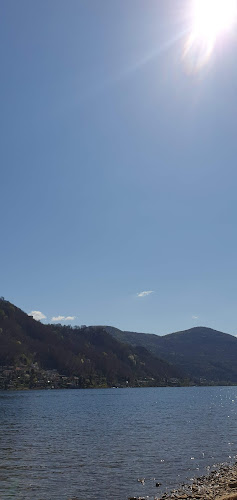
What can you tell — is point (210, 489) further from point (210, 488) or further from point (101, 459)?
point (101, 459)

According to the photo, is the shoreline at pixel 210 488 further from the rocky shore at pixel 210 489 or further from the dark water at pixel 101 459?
the dark water at pixel 101 459

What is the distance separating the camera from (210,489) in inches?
1323

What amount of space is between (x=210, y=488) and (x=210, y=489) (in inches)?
20.6

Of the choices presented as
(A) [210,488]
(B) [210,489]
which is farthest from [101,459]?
(B) [210,489]

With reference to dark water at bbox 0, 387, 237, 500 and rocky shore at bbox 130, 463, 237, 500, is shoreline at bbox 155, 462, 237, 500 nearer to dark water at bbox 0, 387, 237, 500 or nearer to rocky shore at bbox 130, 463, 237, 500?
rocky shore at bbox 130, 463, 237, 500

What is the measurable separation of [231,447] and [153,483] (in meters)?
28.7

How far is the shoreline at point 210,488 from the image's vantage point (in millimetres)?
30175

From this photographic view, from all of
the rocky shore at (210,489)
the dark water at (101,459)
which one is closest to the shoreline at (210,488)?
the rocky shore at (210,489)

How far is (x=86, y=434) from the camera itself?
7156 centimetres

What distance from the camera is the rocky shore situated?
30.1m

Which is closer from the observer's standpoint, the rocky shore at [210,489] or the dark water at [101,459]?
the rocky shore at [210,489]

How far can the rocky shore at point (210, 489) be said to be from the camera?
30.1 metres

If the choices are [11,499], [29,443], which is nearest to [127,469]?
[11,499]

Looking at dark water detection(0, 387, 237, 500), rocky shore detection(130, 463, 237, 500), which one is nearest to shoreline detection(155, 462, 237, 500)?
rocky shore detection(130, 463, 237, 500)
